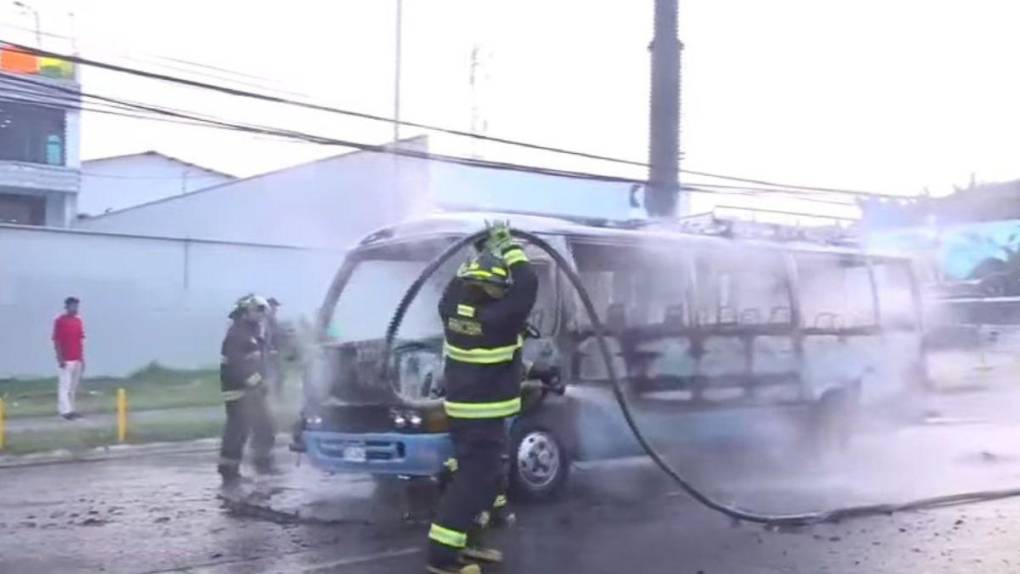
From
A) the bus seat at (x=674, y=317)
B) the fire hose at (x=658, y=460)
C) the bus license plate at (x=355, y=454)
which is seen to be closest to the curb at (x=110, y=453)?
A: the bus license plate at (x=355, y=454)

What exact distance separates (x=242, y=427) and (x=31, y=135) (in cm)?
3155

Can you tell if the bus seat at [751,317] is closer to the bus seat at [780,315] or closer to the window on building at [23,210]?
the bus seat at [780,315]

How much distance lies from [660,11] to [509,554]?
15.1 m

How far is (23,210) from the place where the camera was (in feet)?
129

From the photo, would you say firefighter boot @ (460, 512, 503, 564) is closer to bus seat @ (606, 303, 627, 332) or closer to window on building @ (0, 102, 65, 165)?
bus seat @ (606, 303, 627, 332)

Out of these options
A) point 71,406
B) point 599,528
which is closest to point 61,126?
point 71,406

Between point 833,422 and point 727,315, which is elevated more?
point 727,315

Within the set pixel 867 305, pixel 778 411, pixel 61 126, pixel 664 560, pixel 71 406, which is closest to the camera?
pixel 664 560

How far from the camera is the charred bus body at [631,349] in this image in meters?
9.27

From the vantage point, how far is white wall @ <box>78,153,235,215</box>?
5391 centimetres

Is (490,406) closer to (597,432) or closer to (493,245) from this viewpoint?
(493,245)

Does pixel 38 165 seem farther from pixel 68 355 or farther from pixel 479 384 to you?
pixel 479 384

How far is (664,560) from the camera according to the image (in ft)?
24.1

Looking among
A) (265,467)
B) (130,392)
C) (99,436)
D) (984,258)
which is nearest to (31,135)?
(130,392)
